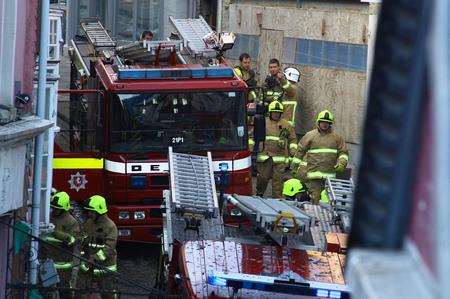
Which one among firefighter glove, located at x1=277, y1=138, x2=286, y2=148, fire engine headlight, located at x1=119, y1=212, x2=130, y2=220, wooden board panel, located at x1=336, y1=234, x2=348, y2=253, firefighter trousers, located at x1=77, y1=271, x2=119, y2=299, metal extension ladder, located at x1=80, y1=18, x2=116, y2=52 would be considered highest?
metal extension ladder, located at x1=80, y1=18, x2=116, y2=52

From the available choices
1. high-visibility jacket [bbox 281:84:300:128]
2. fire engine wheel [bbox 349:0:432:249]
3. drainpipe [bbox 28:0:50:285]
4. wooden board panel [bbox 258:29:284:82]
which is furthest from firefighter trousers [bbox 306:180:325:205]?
fire engine wheel [bbox 349:0:432:249]

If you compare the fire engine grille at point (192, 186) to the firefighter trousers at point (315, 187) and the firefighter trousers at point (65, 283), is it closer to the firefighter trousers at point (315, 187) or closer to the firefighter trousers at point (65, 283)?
the firefighter trousers at point (65, 283)

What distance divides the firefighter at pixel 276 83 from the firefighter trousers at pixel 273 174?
8.65ft

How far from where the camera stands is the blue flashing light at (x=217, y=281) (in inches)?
275

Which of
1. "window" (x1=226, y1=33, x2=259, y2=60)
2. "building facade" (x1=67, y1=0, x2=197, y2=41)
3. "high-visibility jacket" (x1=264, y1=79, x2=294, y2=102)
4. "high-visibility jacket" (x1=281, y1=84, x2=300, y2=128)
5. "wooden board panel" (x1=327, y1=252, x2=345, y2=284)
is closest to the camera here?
"wooden board panel" (x1=327, y1=252, x2=345, y2=284)

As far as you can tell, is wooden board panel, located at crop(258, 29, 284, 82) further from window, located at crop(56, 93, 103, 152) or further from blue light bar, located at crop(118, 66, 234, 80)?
blue light bar, located at crop(118, 66, 234, 80)

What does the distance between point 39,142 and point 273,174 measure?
254 inches

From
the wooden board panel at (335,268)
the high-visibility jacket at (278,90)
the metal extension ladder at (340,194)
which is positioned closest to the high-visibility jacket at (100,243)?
the metal extension ladder at (340,194)

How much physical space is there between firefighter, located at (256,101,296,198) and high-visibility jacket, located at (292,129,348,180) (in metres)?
1.04

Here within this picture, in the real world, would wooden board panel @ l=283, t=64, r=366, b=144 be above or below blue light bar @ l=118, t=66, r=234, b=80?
below

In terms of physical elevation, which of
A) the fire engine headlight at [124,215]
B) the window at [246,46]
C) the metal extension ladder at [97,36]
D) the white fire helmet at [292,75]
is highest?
the metal extension ladder at [97,36]

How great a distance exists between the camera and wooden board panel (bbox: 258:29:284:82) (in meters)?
22.1

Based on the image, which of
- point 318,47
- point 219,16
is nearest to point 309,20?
point 318,47

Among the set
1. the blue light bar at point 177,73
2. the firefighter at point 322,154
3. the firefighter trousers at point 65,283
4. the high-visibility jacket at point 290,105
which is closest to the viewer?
the firefighter trousers at point 65,283
